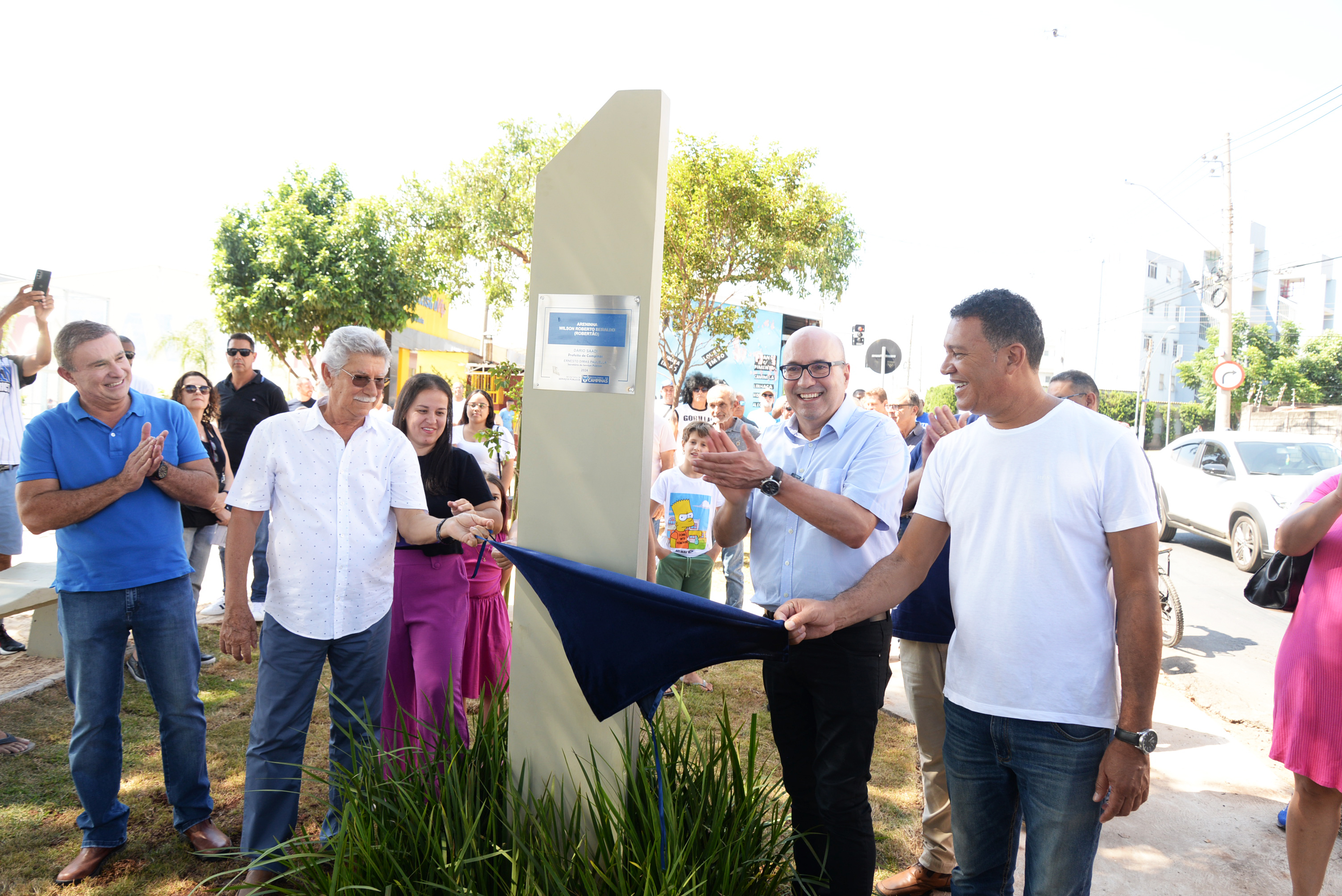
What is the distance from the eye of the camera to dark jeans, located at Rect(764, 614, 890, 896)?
8.54 feet

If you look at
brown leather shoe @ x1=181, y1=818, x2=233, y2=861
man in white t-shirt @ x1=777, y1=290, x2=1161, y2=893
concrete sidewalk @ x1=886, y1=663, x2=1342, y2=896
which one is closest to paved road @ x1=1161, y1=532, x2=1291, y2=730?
concrete sidewalk @ x1=886, y1=663, x2=1342, y2=896

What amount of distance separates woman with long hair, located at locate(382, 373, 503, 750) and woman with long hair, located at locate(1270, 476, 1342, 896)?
3.17 metres

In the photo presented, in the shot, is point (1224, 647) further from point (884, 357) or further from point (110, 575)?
point (110, 575)

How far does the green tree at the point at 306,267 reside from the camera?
77.5ft

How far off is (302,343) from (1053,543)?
90.2ft

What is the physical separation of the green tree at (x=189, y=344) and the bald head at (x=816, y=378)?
35.4 metres

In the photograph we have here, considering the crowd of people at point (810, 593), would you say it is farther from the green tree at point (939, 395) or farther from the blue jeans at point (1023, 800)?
the green tree at point (939, 395)

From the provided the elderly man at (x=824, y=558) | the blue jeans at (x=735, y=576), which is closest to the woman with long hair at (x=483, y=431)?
the blue jeans at (x=735, y=576)

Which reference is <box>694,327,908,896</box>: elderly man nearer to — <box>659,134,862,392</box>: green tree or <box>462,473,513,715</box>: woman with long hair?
<box>462,473,513,715</box>: woman with long hair

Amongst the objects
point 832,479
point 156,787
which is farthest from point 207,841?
point 832,479

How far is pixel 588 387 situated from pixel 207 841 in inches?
104

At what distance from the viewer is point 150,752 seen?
164 inches

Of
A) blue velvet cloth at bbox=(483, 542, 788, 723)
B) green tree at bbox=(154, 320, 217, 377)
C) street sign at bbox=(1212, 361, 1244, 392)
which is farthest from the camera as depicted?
green tree at bbox=(154, 320, 217, 377)

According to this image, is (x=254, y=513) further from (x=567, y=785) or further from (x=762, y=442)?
(x=762, y=442)
